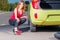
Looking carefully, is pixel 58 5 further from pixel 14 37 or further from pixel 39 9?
pixel 14 37

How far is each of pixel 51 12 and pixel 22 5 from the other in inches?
42.9

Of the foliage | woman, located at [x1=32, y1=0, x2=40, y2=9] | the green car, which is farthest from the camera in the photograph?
the foliage

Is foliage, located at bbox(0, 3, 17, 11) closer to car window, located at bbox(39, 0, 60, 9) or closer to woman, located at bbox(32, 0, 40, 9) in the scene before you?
woman, located at bbox(32, 0, 40, 9)

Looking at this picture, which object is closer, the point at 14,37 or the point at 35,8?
the point at 14,37

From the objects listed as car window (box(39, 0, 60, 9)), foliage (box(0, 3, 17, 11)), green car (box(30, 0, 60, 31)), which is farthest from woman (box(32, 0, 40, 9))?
foliage (box(0, 3, 17, 11))

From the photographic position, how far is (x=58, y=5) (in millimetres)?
10086

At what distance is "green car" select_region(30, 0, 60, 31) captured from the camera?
10047 mm

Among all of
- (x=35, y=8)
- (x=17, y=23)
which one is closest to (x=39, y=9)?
(x=35, y=8)

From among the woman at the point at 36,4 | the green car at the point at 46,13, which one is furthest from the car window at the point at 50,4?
the woman at the point at 36,4

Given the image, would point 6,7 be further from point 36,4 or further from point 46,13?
point 46,13

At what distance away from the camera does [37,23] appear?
1019 cm

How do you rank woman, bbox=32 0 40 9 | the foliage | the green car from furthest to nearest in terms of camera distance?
the foliage → woman, bbox=32 0 40 9 → the green car

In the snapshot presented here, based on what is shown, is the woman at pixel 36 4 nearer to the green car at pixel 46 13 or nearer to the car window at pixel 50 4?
the green car at pixel 46 13

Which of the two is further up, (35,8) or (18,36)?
(35,8)
